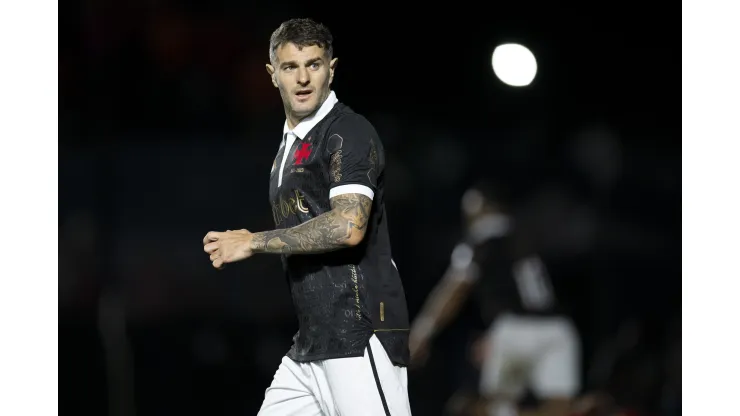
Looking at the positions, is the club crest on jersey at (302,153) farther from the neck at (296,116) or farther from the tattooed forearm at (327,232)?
the tattooed forearm at (327,232)

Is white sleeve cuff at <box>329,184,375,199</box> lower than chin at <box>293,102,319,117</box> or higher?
lower

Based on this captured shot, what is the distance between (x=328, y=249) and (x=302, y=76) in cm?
58

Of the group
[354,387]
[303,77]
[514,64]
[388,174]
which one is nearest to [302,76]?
[303,77]

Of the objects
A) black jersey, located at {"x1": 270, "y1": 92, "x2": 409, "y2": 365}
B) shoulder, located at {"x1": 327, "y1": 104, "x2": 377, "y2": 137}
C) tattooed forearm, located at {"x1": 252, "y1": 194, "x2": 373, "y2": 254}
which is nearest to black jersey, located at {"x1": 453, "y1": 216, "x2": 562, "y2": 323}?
black jersey, located at {"x1": 270, "y1": 92, "x2": 409, "y2": 365}

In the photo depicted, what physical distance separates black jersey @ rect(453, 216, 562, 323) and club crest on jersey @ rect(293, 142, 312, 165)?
2619 mm

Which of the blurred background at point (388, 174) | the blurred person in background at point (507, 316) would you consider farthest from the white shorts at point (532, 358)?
the blurred background at point (388, 174)

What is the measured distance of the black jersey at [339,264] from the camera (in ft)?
11.7

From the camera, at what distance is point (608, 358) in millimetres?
6254

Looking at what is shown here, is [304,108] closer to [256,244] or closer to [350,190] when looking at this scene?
[350,190]

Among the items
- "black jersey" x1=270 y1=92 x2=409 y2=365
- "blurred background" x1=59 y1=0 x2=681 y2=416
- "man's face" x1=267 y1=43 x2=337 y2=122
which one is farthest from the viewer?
"blurred background" x1=59 y1=0 x2=681 y2=416

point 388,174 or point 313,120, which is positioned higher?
point 313,120

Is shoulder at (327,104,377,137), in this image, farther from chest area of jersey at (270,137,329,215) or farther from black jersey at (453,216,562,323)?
black jersey at (453,216,562,323)

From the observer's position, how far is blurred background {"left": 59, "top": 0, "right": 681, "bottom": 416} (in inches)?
240

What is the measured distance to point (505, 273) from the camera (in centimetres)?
612
